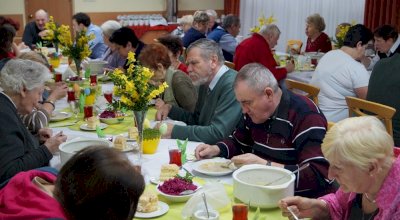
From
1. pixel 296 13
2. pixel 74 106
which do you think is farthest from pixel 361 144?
pixel 296 13

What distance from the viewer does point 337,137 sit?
5.44 feet

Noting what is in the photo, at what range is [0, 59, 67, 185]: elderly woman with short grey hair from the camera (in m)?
2.34

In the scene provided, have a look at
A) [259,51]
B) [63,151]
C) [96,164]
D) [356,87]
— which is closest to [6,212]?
[96,164]

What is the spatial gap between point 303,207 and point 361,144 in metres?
0.39

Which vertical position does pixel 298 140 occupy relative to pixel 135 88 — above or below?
below

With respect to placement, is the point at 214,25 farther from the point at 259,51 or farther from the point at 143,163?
the point at 143,163

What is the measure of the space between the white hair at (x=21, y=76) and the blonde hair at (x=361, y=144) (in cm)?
172

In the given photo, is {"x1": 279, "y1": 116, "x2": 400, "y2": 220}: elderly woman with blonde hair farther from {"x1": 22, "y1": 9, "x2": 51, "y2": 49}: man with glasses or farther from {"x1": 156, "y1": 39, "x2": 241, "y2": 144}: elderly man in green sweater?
{"x1": 22, "y1": 9, "x2": 51, "y2": 49}: man with glasses

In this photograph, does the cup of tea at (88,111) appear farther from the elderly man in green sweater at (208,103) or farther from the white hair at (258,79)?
the white hair at (258,79)

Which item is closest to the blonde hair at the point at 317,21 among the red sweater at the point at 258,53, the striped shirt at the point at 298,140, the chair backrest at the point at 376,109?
the red sweater at the point at 258,53

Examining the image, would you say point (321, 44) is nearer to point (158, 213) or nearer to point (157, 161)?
point (157, 161)

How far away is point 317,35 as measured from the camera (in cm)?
705

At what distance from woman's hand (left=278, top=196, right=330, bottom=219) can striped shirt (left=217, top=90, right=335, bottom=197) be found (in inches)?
→ 9.7

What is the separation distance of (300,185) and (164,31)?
8205 mm
